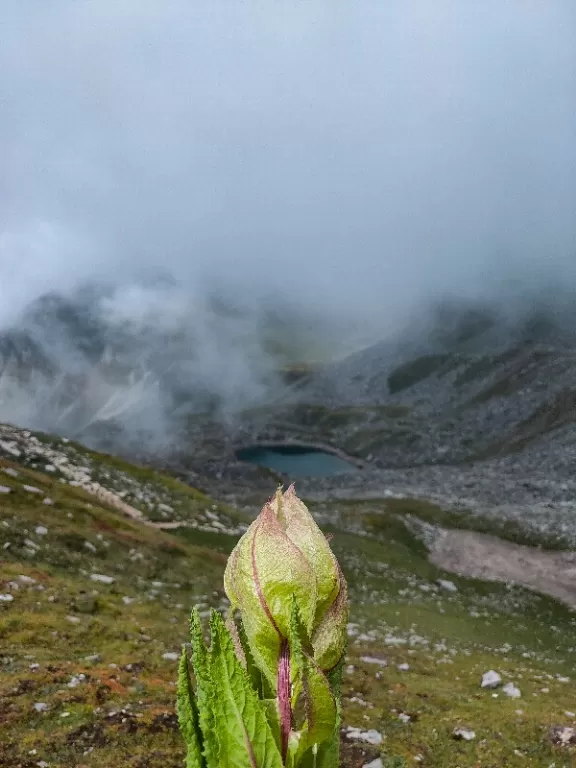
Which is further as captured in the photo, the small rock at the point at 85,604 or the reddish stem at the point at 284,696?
the small rock at the point at 85,604

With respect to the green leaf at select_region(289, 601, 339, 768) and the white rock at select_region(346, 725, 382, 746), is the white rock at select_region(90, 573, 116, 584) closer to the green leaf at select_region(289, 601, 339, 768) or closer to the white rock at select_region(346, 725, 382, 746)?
the white rock at select_region(346, 725, 382, 746)

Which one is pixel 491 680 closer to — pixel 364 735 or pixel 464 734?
pixel 464 734

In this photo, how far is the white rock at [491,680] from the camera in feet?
56.4

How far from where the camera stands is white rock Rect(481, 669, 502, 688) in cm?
1719

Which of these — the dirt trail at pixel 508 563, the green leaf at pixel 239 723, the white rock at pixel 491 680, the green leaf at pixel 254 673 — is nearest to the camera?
the green leaf at pixel 239 723

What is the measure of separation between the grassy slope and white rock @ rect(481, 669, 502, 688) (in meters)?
0.28

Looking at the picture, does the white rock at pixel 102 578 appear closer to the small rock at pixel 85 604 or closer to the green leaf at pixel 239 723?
the small rock at pixel 85 604

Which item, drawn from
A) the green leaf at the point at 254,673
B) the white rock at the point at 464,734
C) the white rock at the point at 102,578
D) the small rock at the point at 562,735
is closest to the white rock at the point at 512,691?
the small rock at the point at 562,735

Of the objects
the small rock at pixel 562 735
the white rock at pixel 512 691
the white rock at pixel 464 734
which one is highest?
the white rock at pixel 464 734

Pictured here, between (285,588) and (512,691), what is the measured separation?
59.7 feet

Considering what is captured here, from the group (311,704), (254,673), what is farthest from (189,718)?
(311,704)

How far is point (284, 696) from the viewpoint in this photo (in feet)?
5.40

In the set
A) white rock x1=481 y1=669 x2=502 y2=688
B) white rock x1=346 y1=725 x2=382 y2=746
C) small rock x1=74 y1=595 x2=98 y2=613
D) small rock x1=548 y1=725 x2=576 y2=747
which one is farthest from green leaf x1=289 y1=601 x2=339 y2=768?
small rock x1=74 y1=595 x2=98 y2=613

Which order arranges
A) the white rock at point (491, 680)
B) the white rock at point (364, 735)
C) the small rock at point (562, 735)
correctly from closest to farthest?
the white rock at point (364, 735) < the small rock at point (562, 735) < the white rock at point (491, 680)
